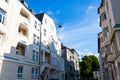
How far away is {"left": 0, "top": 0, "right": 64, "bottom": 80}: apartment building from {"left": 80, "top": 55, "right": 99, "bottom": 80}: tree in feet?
93.0

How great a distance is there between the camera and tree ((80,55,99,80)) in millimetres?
54719

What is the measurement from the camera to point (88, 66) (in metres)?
55.3

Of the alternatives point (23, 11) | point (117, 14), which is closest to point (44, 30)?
point (23, 11)

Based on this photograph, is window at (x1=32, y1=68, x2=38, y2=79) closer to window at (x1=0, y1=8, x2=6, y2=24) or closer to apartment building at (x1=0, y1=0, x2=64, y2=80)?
apartment building at (x1=0, y1=0, x2=64, y2=80)

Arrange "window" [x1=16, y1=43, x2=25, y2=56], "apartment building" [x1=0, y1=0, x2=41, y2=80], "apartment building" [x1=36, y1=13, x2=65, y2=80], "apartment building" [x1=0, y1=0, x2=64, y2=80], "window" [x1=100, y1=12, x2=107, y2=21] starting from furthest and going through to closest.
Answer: "apartment building" [x1=36, y1=13, x2=65, y2=80] → "window" [x1=100, y1=12, x2=107, y2=21] → "window" [x1=16, y1=43, x2=25, y2=56] → "apartment building" [x1=0, y1=0, x2=64, y2=80] → "apartment building" [x1=0, y1=0, x2=41, y2=80]

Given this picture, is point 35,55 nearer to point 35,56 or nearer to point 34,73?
point 35,56

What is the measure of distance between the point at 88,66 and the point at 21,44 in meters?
39.6

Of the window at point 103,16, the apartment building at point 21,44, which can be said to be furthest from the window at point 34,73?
the window at point 103,16

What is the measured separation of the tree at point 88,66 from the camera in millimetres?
54719

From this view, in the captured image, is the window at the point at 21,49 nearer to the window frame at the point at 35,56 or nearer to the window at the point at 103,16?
the window frame at the point at 35,56

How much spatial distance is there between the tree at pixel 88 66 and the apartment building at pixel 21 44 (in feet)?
93.0

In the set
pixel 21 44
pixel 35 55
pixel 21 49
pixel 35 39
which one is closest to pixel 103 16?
pixel 35 39

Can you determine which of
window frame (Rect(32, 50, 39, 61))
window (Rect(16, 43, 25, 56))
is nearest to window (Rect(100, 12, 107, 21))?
window frame (Rect(32, 50, 39, 61))

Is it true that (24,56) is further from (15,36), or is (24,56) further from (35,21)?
(35,21)
